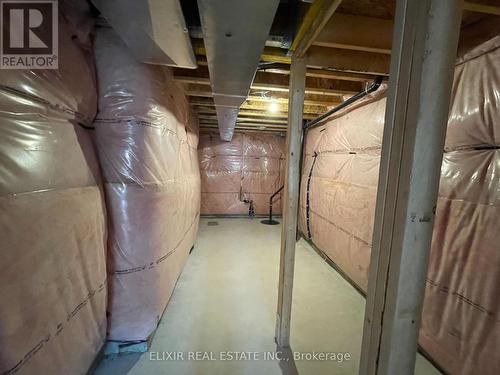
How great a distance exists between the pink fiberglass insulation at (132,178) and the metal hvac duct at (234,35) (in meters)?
0.49

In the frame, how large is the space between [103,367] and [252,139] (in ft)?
15.6

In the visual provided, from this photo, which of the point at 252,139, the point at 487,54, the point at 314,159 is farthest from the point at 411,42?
the point at 252,139

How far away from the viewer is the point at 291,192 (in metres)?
1.53

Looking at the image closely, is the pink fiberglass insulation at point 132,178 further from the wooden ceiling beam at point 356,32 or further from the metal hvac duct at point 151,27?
the wooden ceiling beam at point 356,32

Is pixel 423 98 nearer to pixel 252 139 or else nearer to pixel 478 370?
pixel 478 370

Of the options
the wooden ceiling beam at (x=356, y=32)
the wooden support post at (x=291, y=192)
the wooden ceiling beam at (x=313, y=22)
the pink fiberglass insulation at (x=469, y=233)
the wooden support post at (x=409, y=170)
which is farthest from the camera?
the wooden support post at (x=291, y=192)

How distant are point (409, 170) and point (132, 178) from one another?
144 cm

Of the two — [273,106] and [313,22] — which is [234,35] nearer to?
[313,22]

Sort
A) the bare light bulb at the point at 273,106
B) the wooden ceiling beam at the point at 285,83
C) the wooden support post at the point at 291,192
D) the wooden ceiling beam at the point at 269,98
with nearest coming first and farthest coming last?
the wooden support post at the point at 291,192 → the wooden ceiling beam at the point at 285,83 → the wooden ceiling beam at the point at 269,98 → the bare light bulb at the point at 273,106

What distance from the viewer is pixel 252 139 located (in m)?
5.40

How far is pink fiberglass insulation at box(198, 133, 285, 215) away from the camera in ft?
17.6

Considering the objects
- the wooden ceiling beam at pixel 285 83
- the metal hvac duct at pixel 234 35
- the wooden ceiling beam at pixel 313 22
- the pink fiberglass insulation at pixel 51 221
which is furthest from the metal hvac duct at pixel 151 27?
the wooden ceiling beam at pixel 285 83

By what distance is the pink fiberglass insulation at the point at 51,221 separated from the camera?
78 centimetres

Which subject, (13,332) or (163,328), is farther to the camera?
(163,328)
